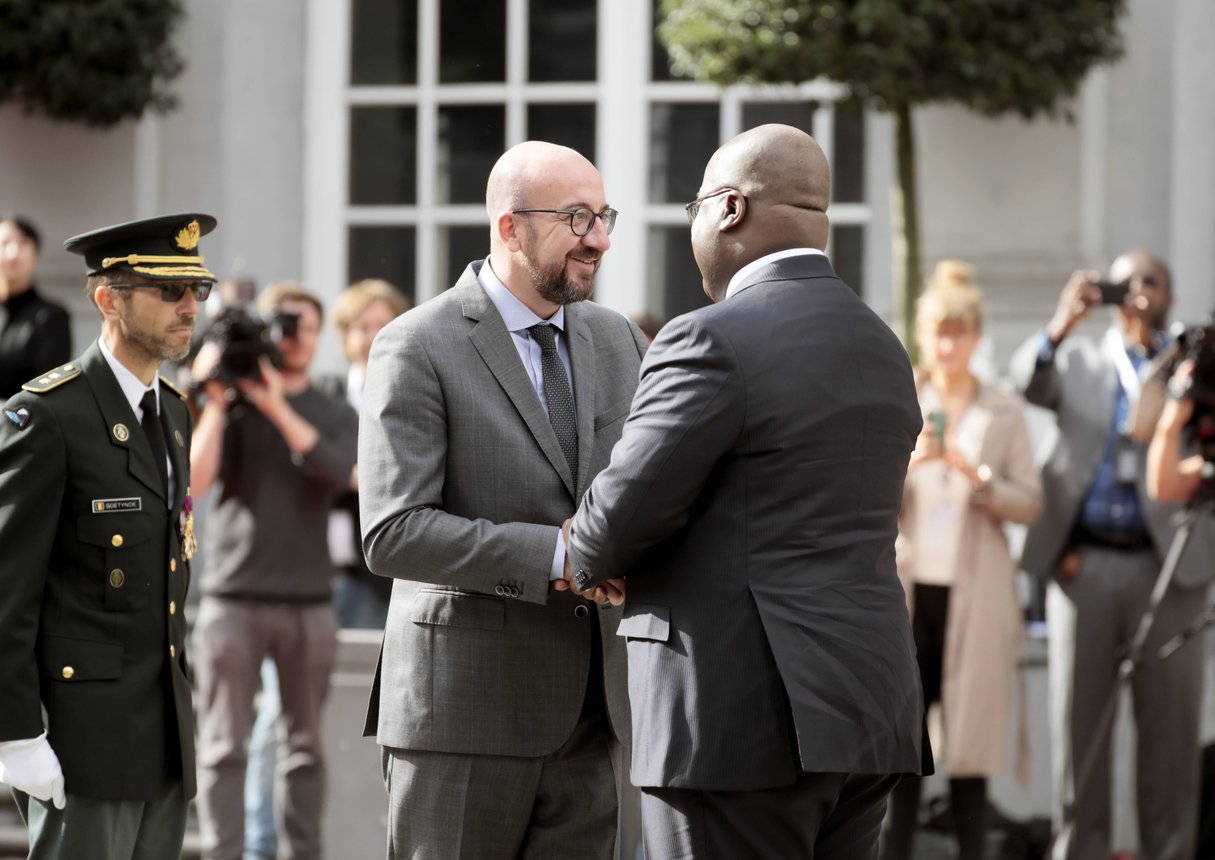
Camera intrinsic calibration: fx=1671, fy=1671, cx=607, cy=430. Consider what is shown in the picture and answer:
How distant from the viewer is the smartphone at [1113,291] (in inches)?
220

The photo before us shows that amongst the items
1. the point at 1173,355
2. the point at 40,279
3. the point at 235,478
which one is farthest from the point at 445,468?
the point at 40,279

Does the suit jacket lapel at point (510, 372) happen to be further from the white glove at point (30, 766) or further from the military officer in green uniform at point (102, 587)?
the white glove at point (30, 766)

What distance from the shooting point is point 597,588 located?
10.1ft

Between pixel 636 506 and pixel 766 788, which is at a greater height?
pixel 636 506

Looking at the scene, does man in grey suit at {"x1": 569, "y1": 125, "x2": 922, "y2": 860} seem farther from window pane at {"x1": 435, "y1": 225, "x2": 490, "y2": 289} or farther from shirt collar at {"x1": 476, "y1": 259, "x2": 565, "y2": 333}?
window pane at {"x1": 435, "y1": 225, "x2": 490, "y2": 289}

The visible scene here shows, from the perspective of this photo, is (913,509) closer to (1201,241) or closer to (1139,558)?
(1139,558)

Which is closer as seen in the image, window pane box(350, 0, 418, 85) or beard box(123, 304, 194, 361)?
beard box(123, 304, 194, 361)

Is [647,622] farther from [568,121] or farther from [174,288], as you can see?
[568,121]

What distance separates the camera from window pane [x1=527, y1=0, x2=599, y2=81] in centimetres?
811

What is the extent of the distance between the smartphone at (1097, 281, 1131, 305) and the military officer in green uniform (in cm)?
325

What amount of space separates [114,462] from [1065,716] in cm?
358

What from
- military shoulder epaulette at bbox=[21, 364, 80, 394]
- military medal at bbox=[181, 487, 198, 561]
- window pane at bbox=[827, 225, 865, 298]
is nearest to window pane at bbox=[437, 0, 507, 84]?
window pane at bbox=[827, 225, 865, 298]

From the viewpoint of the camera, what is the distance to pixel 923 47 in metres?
6.17

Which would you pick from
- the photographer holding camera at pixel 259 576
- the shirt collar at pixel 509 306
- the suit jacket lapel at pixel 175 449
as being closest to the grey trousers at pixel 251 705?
the photographer holding camera at pixel 259 576
